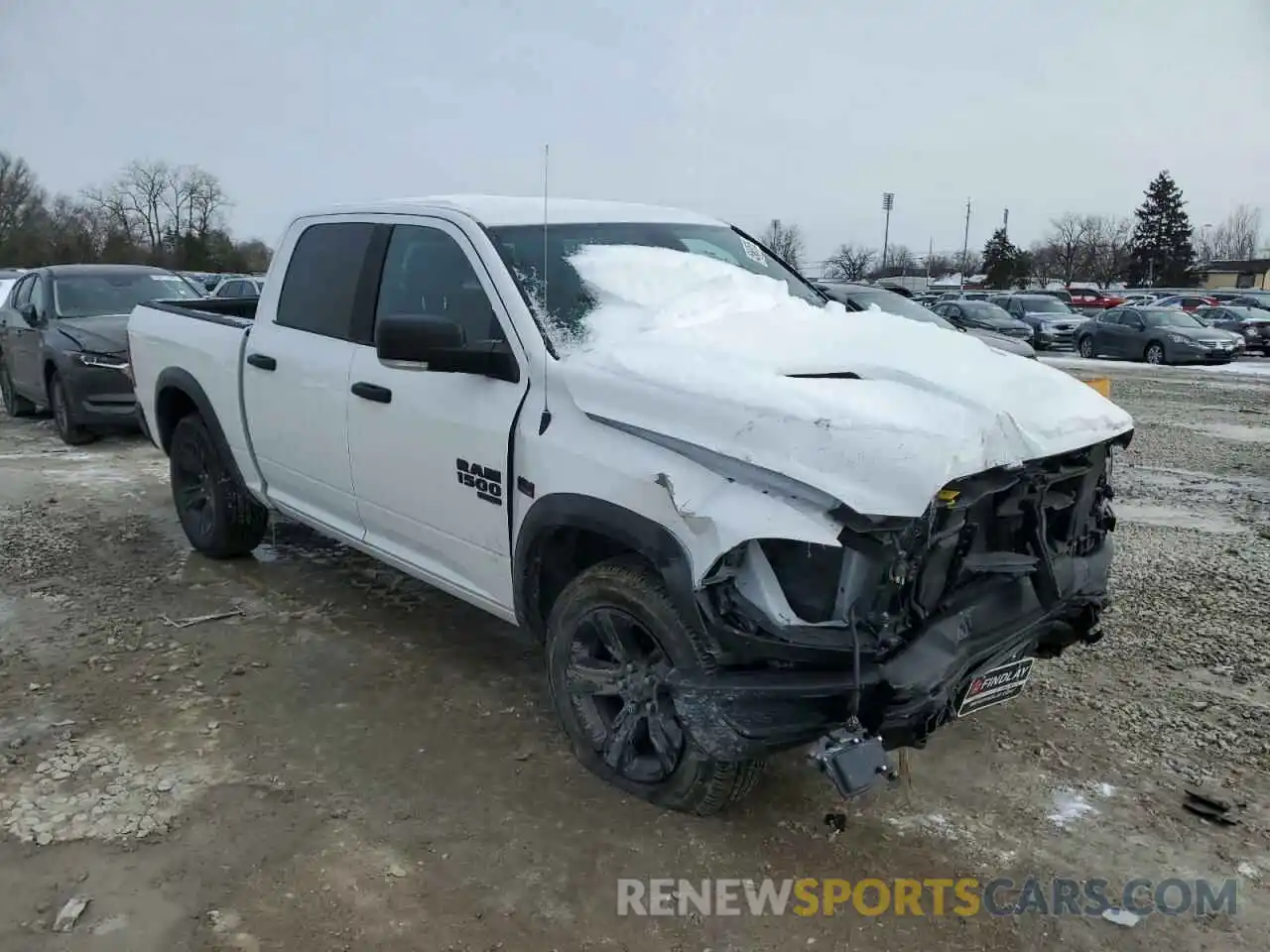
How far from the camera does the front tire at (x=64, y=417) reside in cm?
979

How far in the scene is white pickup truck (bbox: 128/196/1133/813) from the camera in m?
2.78

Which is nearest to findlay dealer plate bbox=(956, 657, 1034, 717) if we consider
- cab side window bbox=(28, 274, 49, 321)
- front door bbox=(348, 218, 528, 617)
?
front door bbox=(348, 218, 528, 617)

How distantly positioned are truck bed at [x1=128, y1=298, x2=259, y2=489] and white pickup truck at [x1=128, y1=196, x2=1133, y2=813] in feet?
2.25

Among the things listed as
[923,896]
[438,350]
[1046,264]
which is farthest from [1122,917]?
[1046,264]

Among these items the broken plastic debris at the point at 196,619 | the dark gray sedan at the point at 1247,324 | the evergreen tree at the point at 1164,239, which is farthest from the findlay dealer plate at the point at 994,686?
the evergreen tree at the point at 1164,239

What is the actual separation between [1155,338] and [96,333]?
71.8ft

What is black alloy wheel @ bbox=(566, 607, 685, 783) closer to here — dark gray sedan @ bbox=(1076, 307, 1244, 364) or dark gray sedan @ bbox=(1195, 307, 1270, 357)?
dark gray sedan @ bbox=(1076, 307, 1244, 364)

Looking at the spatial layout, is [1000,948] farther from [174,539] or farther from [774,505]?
[174,539]

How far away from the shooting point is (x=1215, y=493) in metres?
8.05

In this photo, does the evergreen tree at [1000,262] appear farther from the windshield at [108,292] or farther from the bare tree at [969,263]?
the windshield at [108,292]

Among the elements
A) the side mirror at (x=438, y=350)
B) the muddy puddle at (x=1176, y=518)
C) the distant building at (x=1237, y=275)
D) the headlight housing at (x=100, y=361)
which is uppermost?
the distant building at (x=1237, y=275)

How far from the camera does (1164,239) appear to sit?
7569cm

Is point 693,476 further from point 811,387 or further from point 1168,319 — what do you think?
point 1168,319

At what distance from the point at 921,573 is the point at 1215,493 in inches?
253
